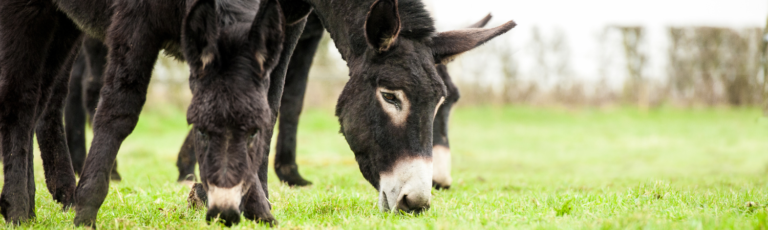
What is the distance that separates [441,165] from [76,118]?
4037 millimetres

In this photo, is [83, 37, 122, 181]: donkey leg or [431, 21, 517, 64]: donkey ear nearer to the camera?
[431, 21, 517, 64]: donkey ear

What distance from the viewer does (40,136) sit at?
407 centimetres

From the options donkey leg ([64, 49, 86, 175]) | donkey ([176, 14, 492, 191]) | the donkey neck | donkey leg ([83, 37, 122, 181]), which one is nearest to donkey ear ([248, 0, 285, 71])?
the donkey neck

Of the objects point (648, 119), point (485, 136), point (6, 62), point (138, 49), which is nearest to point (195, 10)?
point (138, 49)

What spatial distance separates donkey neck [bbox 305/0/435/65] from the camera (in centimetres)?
332

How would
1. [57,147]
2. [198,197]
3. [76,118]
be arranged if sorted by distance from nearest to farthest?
[198,197], [57,147], [76,118]

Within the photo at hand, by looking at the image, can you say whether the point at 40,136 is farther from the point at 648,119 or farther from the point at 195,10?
the point at 648,119

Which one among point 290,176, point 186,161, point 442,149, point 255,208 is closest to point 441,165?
point 442,149

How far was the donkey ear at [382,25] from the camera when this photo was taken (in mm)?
3051

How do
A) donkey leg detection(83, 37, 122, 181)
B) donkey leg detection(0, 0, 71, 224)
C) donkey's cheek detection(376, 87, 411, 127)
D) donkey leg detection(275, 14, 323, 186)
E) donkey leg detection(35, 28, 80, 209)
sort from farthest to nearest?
donkey leg detection(83, 37, 122, 181) → donkey leg detection(275, 14, 323, 186) → donkey leg detection(35, 28, 80, 209) → donkey leg detection(0, 0, 71, 224) → donkey's cheek detection(376, 87, 411, 127)

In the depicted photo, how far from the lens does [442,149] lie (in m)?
5.10

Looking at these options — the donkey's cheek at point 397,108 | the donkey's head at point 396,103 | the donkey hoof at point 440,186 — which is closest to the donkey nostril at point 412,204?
the donkey's head at point 396,103

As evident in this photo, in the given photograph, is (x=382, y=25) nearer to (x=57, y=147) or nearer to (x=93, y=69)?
(x=57, y=147)

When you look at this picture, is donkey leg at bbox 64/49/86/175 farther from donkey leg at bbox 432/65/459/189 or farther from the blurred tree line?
the blurred tree line
